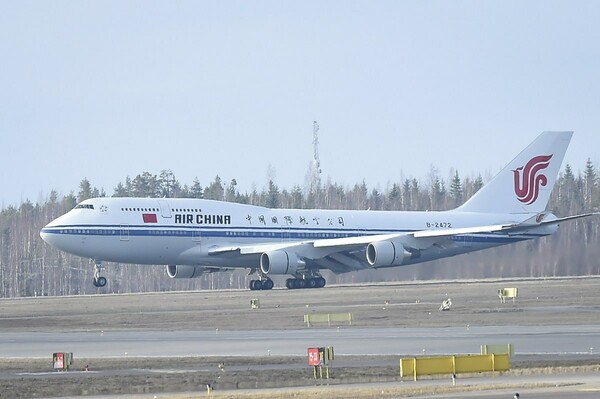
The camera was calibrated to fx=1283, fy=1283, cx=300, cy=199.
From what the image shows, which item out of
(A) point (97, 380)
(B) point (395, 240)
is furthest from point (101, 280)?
(A) point (97, 380)

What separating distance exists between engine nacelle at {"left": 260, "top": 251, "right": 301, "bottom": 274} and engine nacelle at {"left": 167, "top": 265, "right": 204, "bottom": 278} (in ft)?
17.2

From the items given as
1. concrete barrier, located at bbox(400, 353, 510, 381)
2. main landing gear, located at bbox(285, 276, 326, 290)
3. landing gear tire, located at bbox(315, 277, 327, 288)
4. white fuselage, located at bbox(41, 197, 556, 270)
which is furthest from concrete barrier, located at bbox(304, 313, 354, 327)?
landing gear tire, located at bbox(315, 277, 327, 288)

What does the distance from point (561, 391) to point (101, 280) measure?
51026mm

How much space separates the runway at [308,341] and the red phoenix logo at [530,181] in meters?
41.9

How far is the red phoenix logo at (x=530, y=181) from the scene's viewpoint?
84125 millimetres

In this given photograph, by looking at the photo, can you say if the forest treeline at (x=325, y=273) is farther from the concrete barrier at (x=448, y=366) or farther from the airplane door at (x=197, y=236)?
the concrete barrier at (x=448, y=366)

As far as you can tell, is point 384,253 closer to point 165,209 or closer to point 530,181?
point 165,209

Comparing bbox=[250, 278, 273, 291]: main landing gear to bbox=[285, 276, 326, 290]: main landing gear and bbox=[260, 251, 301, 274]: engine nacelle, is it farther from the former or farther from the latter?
bbox=[260, 251, 301, 274]: engine nacelle

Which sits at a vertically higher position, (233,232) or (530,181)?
(530,181)

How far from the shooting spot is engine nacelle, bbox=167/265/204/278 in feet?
251

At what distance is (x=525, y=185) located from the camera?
8438 centimetres

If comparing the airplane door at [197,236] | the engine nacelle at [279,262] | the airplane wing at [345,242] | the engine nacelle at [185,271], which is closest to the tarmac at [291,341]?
the engine nacelle at [279,262]

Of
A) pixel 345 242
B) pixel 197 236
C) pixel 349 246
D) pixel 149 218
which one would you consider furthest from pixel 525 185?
pixel 149 218

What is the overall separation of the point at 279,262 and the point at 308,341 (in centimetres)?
3307
